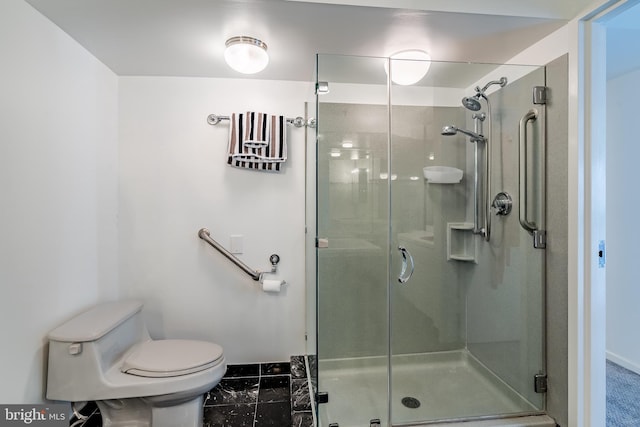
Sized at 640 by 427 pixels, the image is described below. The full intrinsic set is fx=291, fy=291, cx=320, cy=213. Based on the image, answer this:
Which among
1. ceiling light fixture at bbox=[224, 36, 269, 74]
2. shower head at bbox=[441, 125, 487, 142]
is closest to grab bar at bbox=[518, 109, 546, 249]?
shower head at bbox=[441, 125, 487, 142]

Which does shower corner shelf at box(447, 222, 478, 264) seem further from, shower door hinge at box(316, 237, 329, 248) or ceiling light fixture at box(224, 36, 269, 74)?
ceiling light fixture at box(224, 36, 269, 74)

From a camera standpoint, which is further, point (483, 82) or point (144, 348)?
point (483, 82)

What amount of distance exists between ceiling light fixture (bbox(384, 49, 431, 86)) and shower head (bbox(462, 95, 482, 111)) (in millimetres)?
329

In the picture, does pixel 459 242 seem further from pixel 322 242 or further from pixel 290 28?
pixel 290 28

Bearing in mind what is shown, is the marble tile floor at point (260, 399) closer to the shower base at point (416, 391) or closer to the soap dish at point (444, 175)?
the shower base at point (416, 391)

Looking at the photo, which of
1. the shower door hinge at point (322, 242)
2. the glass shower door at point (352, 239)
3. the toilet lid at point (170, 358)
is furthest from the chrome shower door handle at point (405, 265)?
the toilet lid at point (170, 358)

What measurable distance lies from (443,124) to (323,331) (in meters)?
1.54

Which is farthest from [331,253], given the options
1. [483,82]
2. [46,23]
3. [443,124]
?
[46,23]

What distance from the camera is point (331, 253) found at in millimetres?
1755

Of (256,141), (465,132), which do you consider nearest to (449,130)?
(465,132)

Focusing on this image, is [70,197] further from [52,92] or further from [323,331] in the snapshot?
[323,331]

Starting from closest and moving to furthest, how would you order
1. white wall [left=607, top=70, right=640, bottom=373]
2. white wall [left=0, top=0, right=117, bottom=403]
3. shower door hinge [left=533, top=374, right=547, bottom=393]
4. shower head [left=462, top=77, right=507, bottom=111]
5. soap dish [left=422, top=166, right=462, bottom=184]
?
1. white wall [left=0, top=0, right=117, bottom=403]
2. shower door hinge [left=533, top=374, right=547, bottom=393]
3. shower head [left=462, top=77, right=507, bottom=111]
4. soap dish [left=422, top=166, right=462, bottom=184]
5. white wall [left=607, top=70, right=640, bottom=373]

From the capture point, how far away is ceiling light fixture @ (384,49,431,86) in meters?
1.70

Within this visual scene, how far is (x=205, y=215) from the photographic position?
205 centimetres
